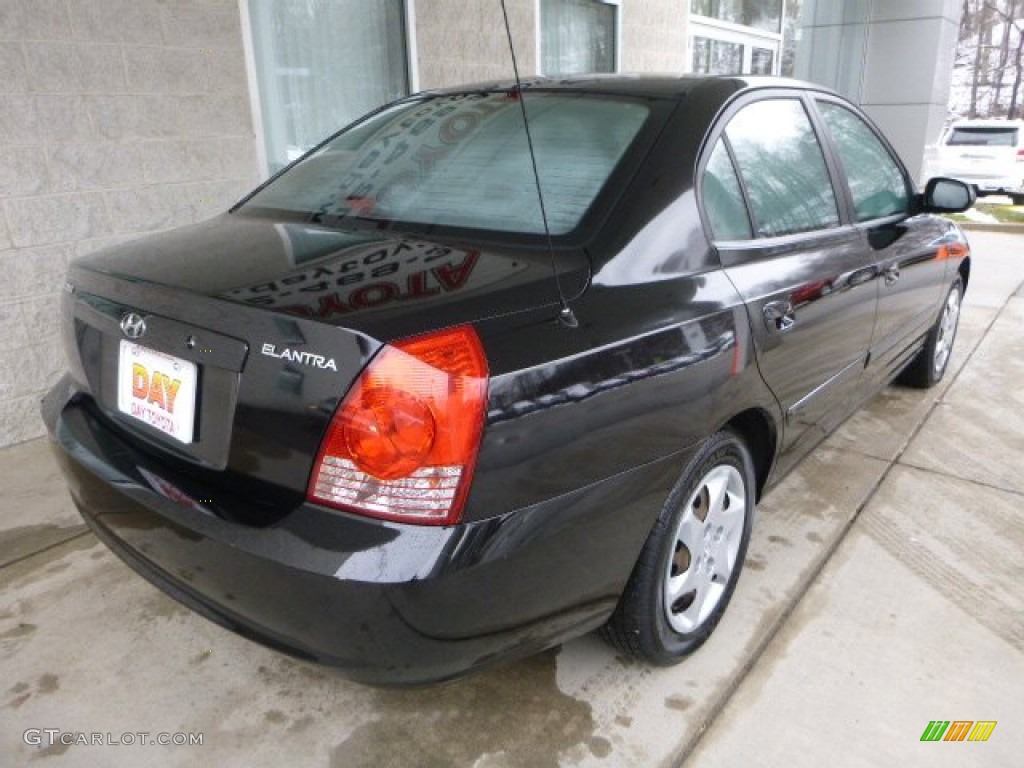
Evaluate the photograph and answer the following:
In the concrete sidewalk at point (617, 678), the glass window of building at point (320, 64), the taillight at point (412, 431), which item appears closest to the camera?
the taillight at point (412, 431)

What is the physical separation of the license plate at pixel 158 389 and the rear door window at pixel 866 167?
2377 millimetres

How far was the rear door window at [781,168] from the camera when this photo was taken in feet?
7.66

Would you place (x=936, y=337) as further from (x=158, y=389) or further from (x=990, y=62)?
(x=990, y=62)

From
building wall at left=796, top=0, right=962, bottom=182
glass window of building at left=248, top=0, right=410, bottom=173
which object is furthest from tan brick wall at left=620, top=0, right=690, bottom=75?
building wall at left=796, top=0, right=962, bottom=182

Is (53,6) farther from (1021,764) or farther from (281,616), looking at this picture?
(1021,764)

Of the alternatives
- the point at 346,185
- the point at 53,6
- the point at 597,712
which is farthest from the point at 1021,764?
the point at 53,6

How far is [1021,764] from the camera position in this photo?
192cm

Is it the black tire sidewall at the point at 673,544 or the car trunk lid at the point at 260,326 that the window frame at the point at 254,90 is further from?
the black tire sidewall at the point at 673,544

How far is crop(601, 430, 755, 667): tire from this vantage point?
6.46 feet

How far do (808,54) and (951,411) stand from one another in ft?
33.2

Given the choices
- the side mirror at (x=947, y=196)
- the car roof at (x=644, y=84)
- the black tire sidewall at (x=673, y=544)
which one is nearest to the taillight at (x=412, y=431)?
the black tire sidewall at (x=673, y=544)

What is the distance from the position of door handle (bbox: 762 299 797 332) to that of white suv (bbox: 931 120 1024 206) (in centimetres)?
1498

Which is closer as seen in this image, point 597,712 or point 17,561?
point 597,712

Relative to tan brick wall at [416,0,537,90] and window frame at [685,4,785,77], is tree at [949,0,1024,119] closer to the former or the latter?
window frame at [685,4,785,77]
